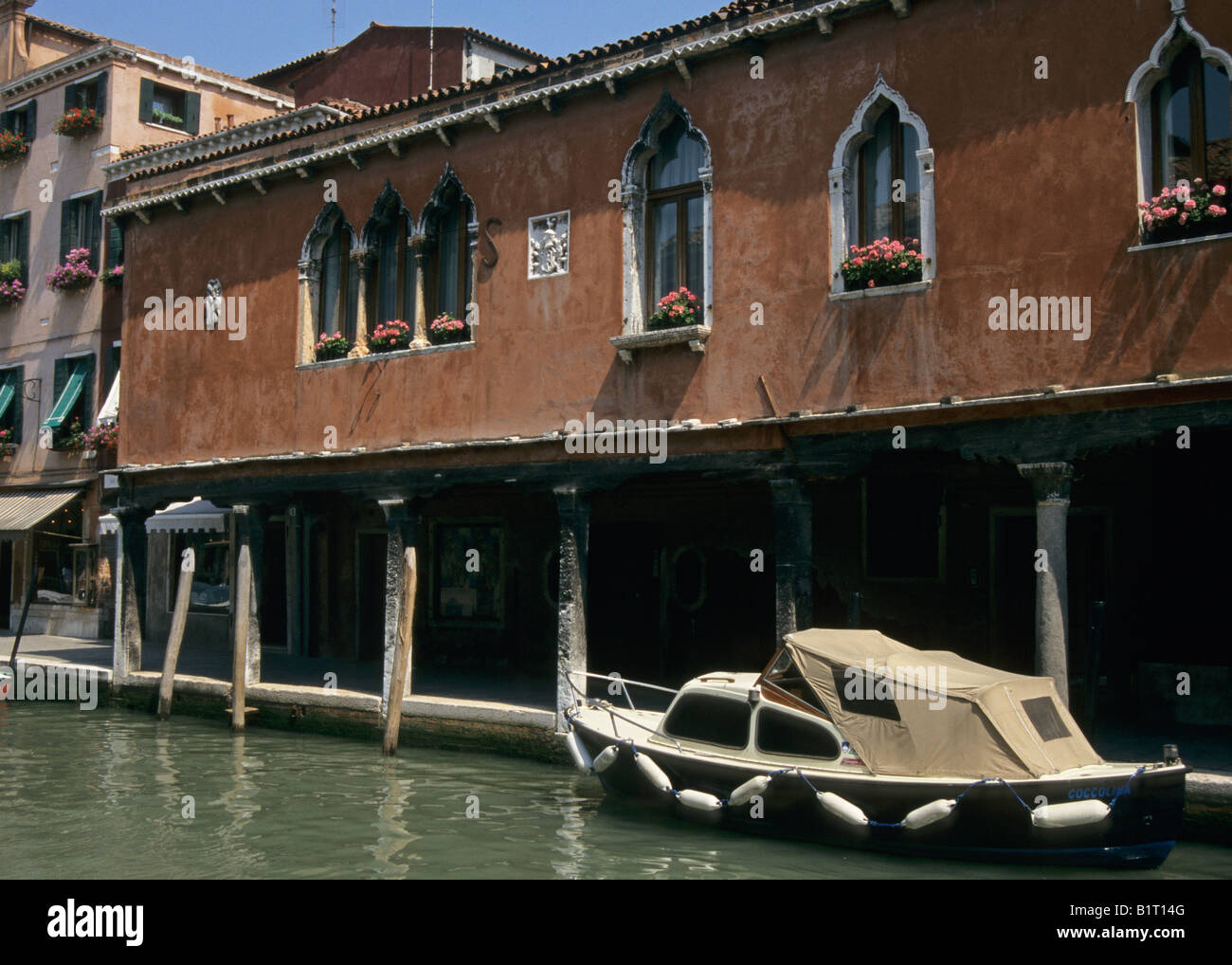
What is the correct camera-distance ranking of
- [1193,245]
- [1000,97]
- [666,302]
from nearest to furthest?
[1193,245] < [1000,97] < [666,302]

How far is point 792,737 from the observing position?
9664 millimetres

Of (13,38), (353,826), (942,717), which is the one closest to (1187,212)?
(942,717)

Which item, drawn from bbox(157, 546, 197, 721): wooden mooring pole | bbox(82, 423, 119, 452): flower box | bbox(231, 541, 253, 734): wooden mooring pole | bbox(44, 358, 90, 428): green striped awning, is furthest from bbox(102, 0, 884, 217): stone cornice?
bbox(44, 358, 90, 428): green striped awning

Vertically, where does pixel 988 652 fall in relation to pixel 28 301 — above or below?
below

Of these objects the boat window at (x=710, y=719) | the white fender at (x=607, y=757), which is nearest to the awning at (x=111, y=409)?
the white fender at (x=607, y=757)

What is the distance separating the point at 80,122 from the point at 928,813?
879 inches

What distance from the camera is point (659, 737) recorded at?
418 inches

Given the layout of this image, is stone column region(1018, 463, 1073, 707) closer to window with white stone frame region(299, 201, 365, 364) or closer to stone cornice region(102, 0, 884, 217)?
stone cornice region(102, 0, 884, 217)

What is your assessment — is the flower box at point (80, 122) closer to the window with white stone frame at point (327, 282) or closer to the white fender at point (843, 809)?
the window with white stone frame at point (327, 282)

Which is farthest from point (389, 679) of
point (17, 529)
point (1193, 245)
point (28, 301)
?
point (28, 301)

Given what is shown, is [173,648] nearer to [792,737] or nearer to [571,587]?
[571,587]
